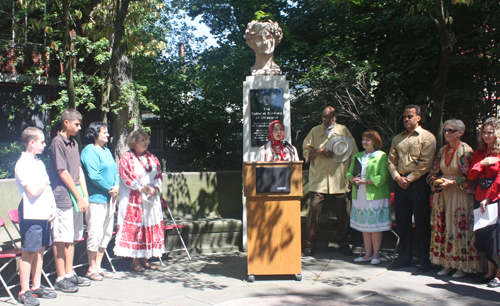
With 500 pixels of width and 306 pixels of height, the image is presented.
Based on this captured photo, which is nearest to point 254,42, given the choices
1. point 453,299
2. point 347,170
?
point 347,170

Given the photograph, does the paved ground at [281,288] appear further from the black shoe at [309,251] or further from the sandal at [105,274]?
the black shoe at [309,251]

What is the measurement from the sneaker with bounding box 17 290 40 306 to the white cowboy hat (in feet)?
14.0

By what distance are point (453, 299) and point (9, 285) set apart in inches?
193

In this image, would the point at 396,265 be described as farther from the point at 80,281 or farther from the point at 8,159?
the point at 8,159

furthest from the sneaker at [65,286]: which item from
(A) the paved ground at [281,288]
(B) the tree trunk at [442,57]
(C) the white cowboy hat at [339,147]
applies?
(B) the tree trunk at [442,57]

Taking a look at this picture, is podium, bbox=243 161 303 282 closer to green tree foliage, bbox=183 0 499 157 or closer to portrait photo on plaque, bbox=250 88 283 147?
portrait photo on plaque, bbox=250 88 283 147

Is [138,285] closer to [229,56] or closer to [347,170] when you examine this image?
[347,170]

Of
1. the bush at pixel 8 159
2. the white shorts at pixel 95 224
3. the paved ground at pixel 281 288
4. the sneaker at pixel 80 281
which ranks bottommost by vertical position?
the paved ground at pixel 281 288

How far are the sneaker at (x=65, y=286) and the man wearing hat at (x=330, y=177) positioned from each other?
3.26 meters

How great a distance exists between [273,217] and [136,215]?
1.85 m

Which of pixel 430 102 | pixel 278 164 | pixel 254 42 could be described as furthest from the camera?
pixel 430 102

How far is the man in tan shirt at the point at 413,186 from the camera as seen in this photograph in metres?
5.59

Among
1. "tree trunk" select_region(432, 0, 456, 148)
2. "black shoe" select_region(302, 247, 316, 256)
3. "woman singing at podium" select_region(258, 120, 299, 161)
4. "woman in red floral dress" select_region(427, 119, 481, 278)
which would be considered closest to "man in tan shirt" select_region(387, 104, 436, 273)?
"woman in red floral dress" select_region(427, 119, 481, 278)

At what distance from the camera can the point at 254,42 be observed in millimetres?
6891
